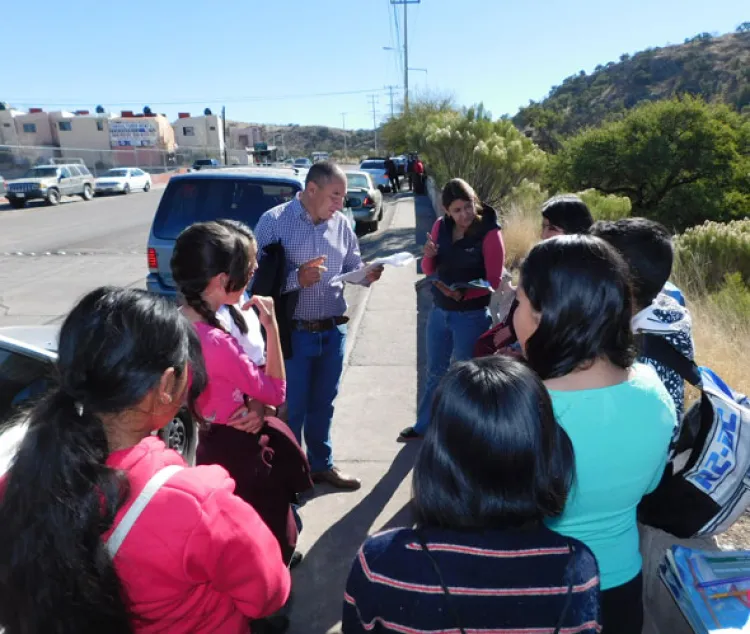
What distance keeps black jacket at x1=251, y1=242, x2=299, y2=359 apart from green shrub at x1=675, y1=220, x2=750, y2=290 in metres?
5.30

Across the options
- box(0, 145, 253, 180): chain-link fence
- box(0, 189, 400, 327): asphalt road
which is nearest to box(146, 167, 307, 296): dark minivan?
box(0, 189, 400, 327): asphalt road

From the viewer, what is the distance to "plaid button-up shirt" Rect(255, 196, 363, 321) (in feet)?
11.1

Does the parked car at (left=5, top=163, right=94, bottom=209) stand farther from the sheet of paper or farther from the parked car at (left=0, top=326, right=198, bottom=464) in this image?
the sheet of paper

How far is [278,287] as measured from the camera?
3346 millimetres

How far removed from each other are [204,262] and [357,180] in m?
14.9

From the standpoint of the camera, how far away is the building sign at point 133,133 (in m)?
64.2

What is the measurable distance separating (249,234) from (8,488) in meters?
1.38

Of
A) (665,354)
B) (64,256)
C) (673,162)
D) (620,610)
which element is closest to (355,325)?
(665,354)

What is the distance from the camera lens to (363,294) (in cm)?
939

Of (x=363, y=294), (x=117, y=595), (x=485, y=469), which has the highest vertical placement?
(x=485, y=469)

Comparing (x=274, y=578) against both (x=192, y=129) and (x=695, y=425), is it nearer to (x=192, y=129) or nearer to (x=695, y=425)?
(x=695, y=425)

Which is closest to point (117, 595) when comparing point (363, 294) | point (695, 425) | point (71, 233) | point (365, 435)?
point (695, 425)

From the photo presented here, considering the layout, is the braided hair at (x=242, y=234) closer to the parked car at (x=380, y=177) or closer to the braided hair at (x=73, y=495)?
the braided hair at (x=73, y=495)

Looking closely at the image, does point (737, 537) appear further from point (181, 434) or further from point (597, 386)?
point (181, 434)
